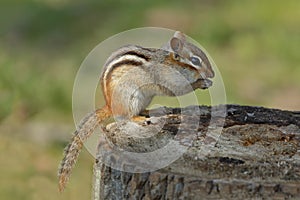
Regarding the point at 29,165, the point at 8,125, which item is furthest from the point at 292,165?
the point at 8,125

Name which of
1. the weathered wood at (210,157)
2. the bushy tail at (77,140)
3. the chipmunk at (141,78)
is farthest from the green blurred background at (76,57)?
the weathered wood at (210,157)

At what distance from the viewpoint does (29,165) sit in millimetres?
6375

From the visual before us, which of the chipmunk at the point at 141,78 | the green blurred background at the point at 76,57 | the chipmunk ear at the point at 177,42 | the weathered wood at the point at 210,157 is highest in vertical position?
the green blurred background at the point at 76,57

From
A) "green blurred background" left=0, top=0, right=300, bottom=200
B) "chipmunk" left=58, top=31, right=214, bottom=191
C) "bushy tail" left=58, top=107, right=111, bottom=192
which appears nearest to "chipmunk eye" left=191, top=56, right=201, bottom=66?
"chipmunk" left=58, top=31, right=214, bottom=191

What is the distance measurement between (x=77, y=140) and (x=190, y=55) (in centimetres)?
60

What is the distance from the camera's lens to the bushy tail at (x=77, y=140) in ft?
11.9

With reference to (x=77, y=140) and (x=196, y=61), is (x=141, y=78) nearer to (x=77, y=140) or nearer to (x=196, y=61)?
(x=196, y=61)

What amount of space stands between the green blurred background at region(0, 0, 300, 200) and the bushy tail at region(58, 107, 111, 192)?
201 centimetres

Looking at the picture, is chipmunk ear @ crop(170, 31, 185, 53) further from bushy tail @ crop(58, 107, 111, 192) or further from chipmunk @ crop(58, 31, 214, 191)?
bushy tail @ crop(58, 107, 111, 192)

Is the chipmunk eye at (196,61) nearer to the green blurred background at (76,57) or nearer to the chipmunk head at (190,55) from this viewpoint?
the chipmunk head at (190,55)

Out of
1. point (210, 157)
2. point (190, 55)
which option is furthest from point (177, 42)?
point (210, 157)

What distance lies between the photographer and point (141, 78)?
3.94m

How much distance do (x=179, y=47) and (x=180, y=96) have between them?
0.23 m

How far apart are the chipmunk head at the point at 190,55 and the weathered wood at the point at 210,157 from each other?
0.21m
